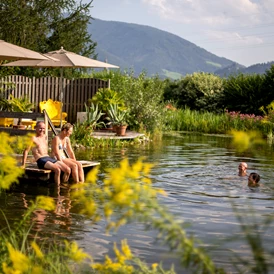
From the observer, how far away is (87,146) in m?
20.1

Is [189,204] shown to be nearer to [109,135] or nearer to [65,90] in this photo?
[109,135]

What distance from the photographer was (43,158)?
12312 mm

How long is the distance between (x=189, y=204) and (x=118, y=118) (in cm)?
1244

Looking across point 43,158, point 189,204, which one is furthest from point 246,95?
point 189,204

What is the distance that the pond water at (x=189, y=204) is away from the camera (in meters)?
7.51

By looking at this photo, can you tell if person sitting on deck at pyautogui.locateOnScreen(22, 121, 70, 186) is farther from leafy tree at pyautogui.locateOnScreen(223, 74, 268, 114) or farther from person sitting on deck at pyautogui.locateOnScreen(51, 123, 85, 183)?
leafy tree at pyautogui.locateOnScreen(223, 74, 268, 114)

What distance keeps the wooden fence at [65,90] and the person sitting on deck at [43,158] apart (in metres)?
13.2

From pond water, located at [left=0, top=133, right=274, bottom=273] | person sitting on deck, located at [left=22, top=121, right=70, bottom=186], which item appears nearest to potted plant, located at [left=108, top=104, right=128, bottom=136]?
pond water, located at [left=0, top=133, right=274, bottom=273]

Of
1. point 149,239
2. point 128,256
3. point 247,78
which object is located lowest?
point 149,239

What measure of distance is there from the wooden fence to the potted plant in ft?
6.65

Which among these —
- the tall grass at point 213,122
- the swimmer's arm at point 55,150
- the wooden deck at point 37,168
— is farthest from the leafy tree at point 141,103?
the swimmer's arm at point 55,150

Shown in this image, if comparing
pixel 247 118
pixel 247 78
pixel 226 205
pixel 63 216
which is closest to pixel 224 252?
pixel 63 216

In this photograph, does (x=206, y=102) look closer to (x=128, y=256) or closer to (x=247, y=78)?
(x=247, y=78)

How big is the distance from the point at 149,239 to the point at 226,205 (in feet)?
10.7
